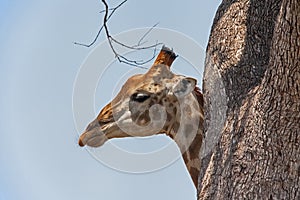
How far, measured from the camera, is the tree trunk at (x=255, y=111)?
96.7 inches

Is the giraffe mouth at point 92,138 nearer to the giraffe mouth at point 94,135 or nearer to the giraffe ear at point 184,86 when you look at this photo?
the giraffe mouth at point 94,135

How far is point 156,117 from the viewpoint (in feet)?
13.4

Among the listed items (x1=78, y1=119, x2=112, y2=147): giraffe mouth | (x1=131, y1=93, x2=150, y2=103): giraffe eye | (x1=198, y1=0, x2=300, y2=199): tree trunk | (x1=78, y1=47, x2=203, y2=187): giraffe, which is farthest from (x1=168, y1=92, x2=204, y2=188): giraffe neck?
(x1=198, y1=0, x2=300, y2=199): tree trunk

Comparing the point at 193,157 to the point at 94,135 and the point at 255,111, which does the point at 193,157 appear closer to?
the point at 94,135

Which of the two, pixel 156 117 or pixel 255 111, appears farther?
pixel 156 117

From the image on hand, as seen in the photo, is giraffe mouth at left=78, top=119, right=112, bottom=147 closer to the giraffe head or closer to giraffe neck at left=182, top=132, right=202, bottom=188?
the giraffe head

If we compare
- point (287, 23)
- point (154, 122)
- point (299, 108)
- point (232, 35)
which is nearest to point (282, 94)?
point (299, 108)

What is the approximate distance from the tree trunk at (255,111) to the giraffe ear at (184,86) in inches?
37.5

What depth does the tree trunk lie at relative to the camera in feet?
8.06

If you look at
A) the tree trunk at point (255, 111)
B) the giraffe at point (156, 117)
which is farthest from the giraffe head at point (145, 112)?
the tree trunk at point (255, 111)

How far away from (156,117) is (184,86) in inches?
11.0

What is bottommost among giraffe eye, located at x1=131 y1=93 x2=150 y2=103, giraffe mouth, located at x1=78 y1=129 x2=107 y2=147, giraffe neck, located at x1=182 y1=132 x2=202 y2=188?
giraffe neck, located at x1=182 y1=132 x2=202 y2=188

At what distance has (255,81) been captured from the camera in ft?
8.87

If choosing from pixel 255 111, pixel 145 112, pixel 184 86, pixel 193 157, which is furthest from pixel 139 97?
pixel 255 111
